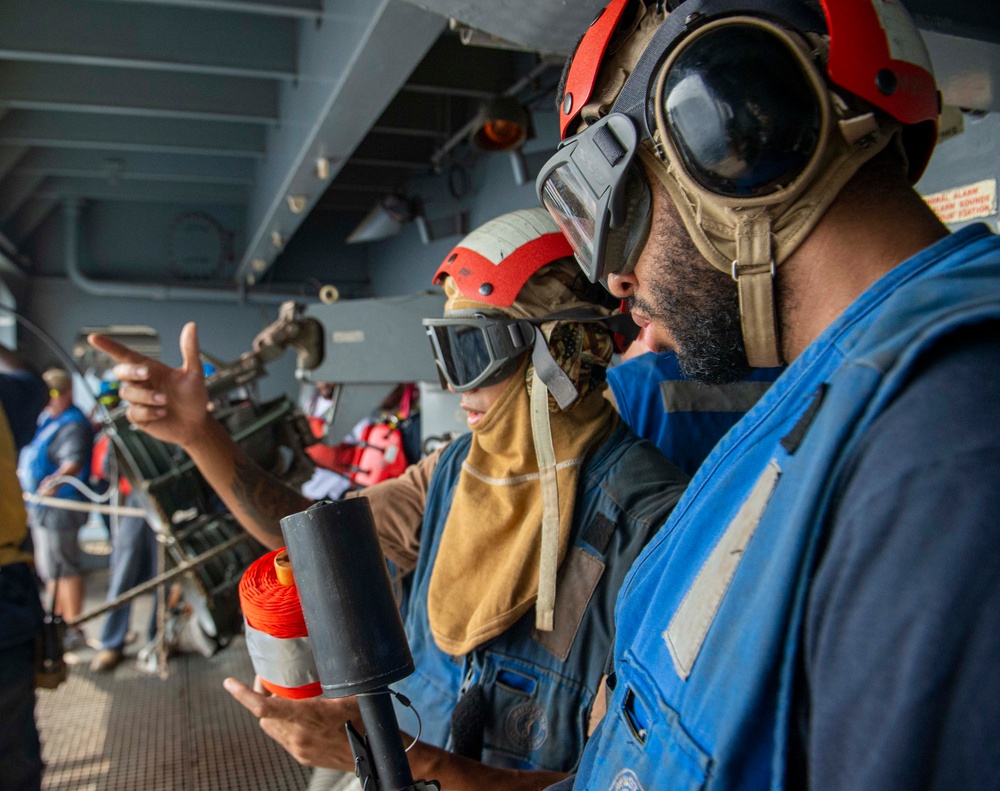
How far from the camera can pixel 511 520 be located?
5.05 feet

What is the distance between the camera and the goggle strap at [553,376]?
60.5 inches

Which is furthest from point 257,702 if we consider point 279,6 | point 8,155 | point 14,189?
point 14,189

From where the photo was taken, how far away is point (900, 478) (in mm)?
484

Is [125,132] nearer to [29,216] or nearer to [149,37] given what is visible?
[149,37]

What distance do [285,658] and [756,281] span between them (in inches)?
33.7

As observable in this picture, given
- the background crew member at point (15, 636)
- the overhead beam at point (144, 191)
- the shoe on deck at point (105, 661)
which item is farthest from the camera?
the overhead beam at point (144, 191)

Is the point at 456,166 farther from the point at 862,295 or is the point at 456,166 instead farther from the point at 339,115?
the point at 862,295

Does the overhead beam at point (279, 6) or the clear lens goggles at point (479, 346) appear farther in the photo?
the overhead beam at point (279, 6)

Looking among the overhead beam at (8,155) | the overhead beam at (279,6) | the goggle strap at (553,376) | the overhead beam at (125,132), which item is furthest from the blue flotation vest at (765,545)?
the overhead beam at (8,155)

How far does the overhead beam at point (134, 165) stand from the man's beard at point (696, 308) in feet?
22.4

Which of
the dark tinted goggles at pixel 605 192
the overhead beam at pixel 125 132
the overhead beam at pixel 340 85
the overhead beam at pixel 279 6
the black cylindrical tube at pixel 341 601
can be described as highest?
the overhead beam at pixel 125 132

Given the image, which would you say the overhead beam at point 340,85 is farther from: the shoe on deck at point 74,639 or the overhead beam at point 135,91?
the shoe on deck at point 74,639

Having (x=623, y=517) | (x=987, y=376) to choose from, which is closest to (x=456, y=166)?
(x=623, y=517)

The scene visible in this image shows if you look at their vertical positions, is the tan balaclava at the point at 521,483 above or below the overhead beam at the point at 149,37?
below
